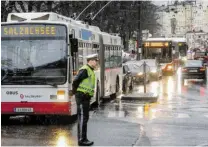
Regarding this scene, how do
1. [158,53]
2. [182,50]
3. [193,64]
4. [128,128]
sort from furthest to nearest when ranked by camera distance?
[182,50] → [158,53] → [193,64] → [128,128]

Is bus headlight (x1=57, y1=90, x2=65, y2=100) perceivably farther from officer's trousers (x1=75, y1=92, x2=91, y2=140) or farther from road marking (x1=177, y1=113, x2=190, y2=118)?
road marking (x1=177, y1=113, x2=190, y2=118)

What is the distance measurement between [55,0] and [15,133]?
101 feet

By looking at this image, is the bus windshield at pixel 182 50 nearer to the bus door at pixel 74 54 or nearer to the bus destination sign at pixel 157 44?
the bus destination sign at pixel 157 44

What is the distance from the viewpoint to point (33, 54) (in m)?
15.6

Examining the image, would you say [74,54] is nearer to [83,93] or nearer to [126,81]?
[83,93]

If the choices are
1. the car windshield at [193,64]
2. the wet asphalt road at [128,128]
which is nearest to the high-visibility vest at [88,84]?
the wet asphalt road at [128,128]

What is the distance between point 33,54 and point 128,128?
10.2ft

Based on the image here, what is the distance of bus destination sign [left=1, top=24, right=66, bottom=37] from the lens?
15.7m

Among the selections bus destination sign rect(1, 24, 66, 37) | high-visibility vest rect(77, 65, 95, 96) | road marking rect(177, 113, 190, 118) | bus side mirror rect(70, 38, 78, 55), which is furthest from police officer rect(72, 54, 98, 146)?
road marking rect(177, 113, 190, 118)

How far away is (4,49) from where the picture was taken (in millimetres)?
15625

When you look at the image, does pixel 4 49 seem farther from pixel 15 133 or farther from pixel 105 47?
pixel 105 47

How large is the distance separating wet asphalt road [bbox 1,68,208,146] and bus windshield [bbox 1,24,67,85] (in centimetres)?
121

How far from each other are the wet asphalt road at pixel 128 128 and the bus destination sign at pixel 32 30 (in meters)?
2.30

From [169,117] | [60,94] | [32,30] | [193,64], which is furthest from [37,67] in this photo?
[193,64]
